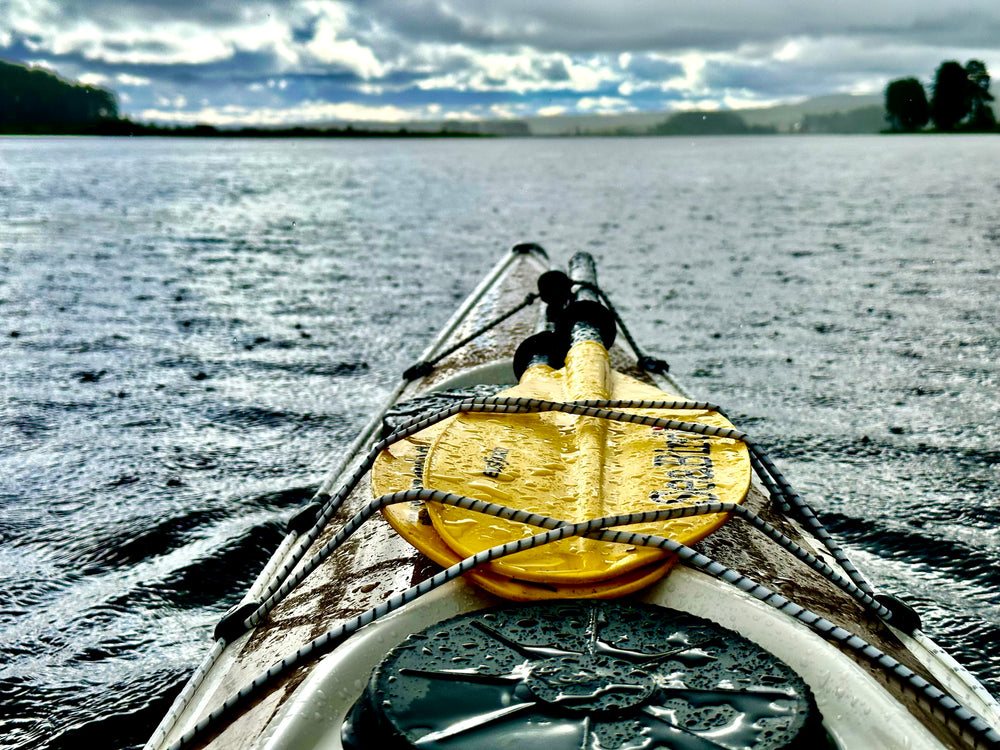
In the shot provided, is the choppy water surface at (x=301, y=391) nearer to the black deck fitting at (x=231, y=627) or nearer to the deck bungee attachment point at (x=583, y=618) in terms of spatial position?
the black deck fitting at (x=231, y=627)

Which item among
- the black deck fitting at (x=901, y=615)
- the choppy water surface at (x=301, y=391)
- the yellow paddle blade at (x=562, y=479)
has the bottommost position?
the choppy water surface at (x=301, y=391)

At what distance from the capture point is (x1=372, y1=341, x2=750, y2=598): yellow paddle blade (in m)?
1.66

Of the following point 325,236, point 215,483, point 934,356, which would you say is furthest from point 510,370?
point 325,236

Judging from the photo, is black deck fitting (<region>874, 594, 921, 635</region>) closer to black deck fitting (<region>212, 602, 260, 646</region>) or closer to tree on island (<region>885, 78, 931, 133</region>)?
black deck fitting (<region>212, 602, 260, 646</region>)

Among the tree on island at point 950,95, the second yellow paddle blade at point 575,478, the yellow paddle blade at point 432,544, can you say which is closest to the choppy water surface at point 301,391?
the yellow paddle blade at point 432,544

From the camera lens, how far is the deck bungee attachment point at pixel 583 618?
3.93ft

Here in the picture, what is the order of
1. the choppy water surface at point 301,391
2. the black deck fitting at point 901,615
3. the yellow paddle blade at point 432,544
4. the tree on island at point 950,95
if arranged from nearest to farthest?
the yellow paddle blade at point 432,544, the black deck fitting at point 901,615, the choppy water surface at point 301,391, the tree on island at point 950,95

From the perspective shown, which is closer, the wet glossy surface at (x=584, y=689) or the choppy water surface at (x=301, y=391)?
the wet glossy surface at (x=584, y=689)

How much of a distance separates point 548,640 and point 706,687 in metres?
0.29

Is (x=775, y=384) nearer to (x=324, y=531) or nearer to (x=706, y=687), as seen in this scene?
(x=324, y=531)

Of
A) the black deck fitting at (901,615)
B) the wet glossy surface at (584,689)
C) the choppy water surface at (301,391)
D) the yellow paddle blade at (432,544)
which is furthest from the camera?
the choppy water surface at (301,391)

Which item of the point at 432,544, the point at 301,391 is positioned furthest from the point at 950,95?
the point at 432,544

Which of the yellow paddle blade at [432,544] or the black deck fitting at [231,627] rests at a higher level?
the yellow paddle blade at [432,544]

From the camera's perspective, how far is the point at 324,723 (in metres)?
1.37
